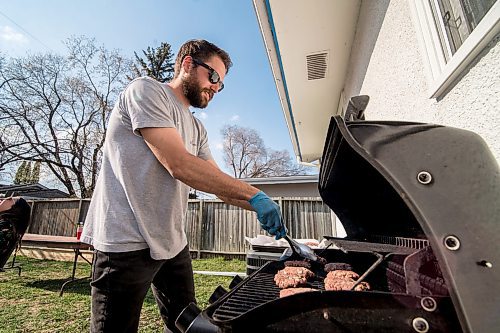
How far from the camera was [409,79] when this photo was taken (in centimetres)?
144

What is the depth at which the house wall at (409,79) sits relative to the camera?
0.85 metres

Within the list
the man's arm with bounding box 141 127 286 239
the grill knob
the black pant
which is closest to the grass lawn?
the black pant

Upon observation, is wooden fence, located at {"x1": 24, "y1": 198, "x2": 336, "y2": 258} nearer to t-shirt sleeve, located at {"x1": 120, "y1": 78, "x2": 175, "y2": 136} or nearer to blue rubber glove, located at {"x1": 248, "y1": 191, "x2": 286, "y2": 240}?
blue rubber glove, located at {"x1": 248, "y1": 191, "x2": 286, "y2": 240}

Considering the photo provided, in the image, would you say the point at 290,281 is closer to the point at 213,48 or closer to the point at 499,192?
the point at 499,192

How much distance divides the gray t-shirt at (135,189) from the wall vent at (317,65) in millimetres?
2380

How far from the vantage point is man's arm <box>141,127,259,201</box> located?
1.21 m

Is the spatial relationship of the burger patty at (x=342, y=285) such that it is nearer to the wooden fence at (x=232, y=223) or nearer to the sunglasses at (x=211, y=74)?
the sunglasses at (x=211, y=74)

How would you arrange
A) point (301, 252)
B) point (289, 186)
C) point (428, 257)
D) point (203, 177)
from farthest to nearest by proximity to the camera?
point (289, 186), point (301, 252), point (203, 177), point (428, 257)

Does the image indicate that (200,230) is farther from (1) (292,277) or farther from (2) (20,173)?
(2) (20,173)

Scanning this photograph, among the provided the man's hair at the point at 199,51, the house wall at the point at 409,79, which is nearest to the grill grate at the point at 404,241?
the house wall at the point at 409,79

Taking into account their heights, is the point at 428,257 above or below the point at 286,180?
below

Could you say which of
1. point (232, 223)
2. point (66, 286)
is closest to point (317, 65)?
point (66, 286)

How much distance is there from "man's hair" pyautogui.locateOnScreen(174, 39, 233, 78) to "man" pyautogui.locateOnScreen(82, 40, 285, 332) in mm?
344

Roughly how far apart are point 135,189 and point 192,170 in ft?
1.35
